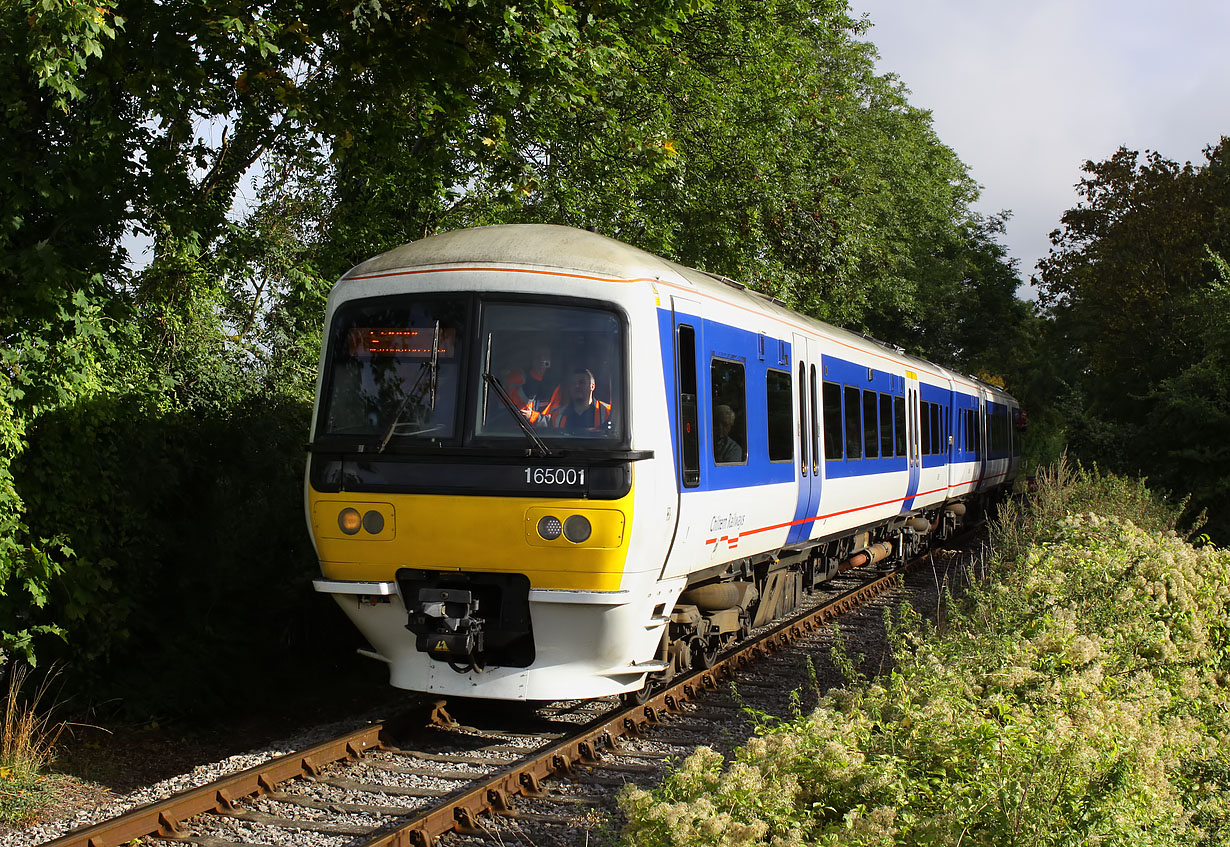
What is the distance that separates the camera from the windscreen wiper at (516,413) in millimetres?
6199

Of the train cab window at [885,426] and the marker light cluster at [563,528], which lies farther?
the train cab window at [885,426]

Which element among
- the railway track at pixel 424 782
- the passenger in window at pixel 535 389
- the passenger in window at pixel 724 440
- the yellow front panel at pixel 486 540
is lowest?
the railway track at pixel 424 782

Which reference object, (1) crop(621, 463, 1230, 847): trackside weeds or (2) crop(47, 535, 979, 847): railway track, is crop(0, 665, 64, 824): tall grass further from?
(1) crop(621, 463, 1230, 847): trackside weeds

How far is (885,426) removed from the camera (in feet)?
42.1

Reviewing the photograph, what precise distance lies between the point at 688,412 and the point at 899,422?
294 inches

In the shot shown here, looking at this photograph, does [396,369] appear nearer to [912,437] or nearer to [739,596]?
[739,596]

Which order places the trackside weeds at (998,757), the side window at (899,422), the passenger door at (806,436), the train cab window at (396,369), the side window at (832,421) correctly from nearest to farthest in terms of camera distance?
the trackside weeds at (998,757)
the train cab window at (396,369)
the passenger door at (806,436)
the side window at (832,421)
the side window at (899,422)

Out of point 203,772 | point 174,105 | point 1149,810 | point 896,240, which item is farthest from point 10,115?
point 896,240

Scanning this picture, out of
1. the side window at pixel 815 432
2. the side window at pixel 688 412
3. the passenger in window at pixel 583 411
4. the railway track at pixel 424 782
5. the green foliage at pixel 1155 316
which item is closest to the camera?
the railway track at pixel 424 782

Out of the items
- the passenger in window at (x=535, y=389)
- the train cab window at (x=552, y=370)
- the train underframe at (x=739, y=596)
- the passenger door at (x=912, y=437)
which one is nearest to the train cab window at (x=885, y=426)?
the train underframe at (x=739, y=596)

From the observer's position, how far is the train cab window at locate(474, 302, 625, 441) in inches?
248

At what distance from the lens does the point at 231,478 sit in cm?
895

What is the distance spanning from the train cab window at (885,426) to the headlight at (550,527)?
7113 millimetres

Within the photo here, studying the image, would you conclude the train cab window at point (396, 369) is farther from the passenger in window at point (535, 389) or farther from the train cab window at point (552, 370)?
the passenger in window at point (535, 389)
